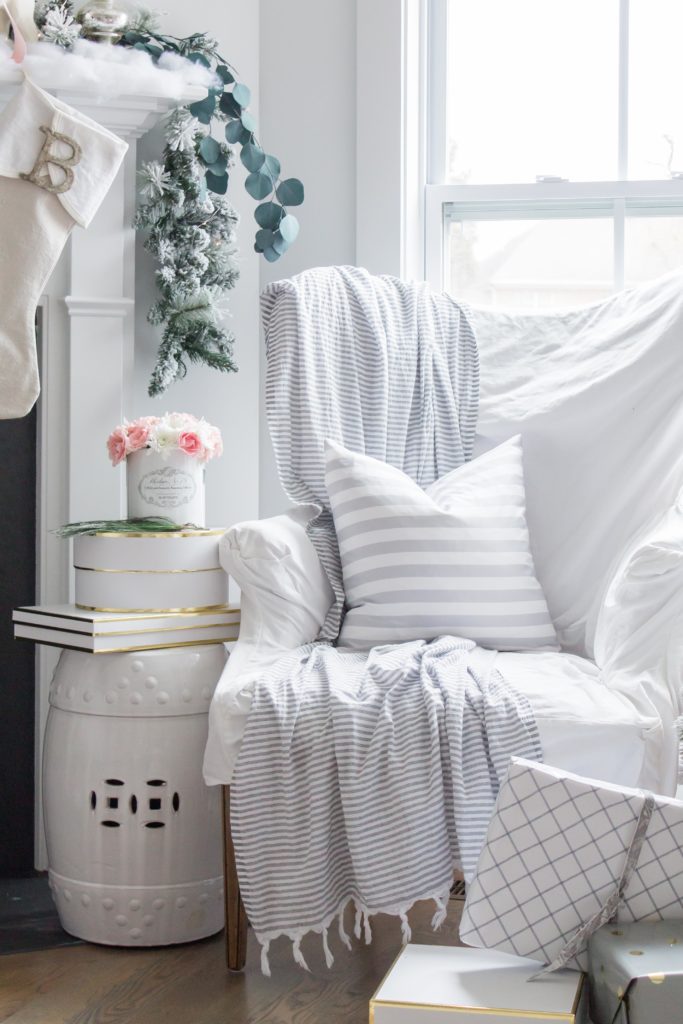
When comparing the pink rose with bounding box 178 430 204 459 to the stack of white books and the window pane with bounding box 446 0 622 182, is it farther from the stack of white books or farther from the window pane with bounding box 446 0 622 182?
the window pane with bounding box 446 0 622 182

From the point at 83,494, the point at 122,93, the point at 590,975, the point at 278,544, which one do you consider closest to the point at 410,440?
the point at 278,544

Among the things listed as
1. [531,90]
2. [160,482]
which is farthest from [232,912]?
[531,90]

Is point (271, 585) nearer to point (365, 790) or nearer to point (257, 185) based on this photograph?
point (365, 790)

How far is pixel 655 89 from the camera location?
103 inches

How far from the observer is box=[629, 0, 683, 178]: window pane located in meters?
2.59

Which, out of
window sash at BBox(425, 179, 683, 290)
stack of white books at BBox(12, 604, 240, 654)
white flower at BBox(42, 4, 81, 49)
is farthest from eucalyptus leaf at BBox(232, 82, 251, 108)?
stack of white books at BBox(12, 604, 240, 654)

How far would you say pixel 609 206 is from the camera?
103 inches

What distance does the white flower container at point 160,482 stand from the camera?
79.7 inches

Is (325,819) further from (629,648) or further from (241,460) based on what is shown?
(241,460)

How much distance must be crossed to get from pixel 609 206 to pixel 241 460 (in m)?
1.01

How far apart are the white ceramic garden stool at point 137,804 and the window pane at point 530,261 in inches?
48.0

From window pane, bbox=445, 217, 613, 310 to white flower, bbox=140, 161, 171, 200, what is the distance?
71cm

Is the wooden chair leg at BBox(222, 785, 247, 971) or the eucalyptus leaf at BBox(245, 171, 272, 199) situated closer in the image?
the wooden chair leg at BBox(222, 785, 247, 971)

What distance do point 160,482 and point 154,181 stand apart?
67 centimetres
